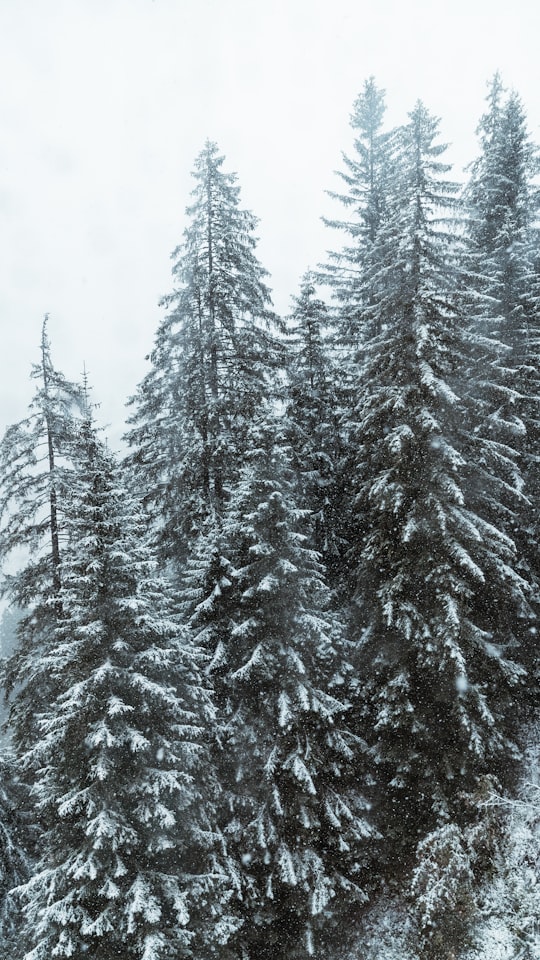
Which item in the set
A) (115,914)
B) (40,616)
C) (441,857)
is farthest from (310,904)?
(40,616)

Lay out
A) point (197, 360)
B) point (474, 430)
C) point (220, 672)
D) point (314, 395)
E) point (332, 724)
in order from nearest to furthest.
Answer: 1. point (332, 724)
2. point (220, 672)
3. point (474, 430)
4. point (197, 360)
5. point (314, 395)

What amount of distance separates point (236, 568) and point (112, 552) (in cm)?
358

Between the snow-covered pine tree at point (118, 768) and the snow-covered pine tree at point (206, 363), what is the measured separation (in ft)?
13.8

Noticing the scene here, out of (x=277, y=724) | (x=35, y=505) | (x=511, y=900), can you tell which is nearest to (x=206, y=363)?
(x=35, y=505)

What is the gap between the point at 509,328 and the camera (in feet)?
51.0

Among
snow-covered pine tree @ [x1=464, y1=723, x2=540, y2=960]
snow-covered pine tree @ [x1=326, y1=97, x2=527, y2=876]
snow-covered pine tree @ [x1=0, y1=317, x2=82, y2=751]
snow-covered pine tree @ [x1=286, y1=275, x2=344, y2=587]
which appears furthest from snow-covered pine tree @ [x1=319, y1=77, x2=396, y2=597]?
snow-covered pine tree @ [x1=464, y1=723, x2=540, y2=960]

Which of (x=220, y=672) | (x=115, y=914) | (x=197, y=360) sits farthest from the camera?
(x=197, y=360)

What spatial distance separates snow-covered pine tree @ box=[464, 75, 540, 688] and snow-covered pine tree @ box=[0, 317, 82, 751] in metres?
11.2

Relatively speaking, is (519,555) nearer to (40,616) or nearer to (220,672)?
(220,672)

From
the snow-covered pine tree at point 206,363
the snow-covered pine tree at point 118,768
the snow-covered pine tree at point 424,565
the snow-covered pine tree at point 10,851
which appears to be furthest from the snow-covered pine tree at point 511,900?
the snow-covered pine tree at point 206,363

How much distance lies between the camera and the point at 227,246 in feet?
52.7

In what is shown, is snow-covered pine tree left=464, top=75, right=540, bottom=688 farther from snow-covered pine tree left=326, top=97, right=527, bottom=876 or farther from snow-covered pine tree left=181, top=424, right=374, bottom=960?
snow-covered pine tree left=181, top=424, right=374, bottom=960

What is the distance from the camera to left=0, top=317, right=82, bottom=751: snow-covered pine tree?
1436 centimetres

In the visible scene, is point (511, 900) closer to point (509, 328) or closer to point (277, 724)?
point (277, 724)
